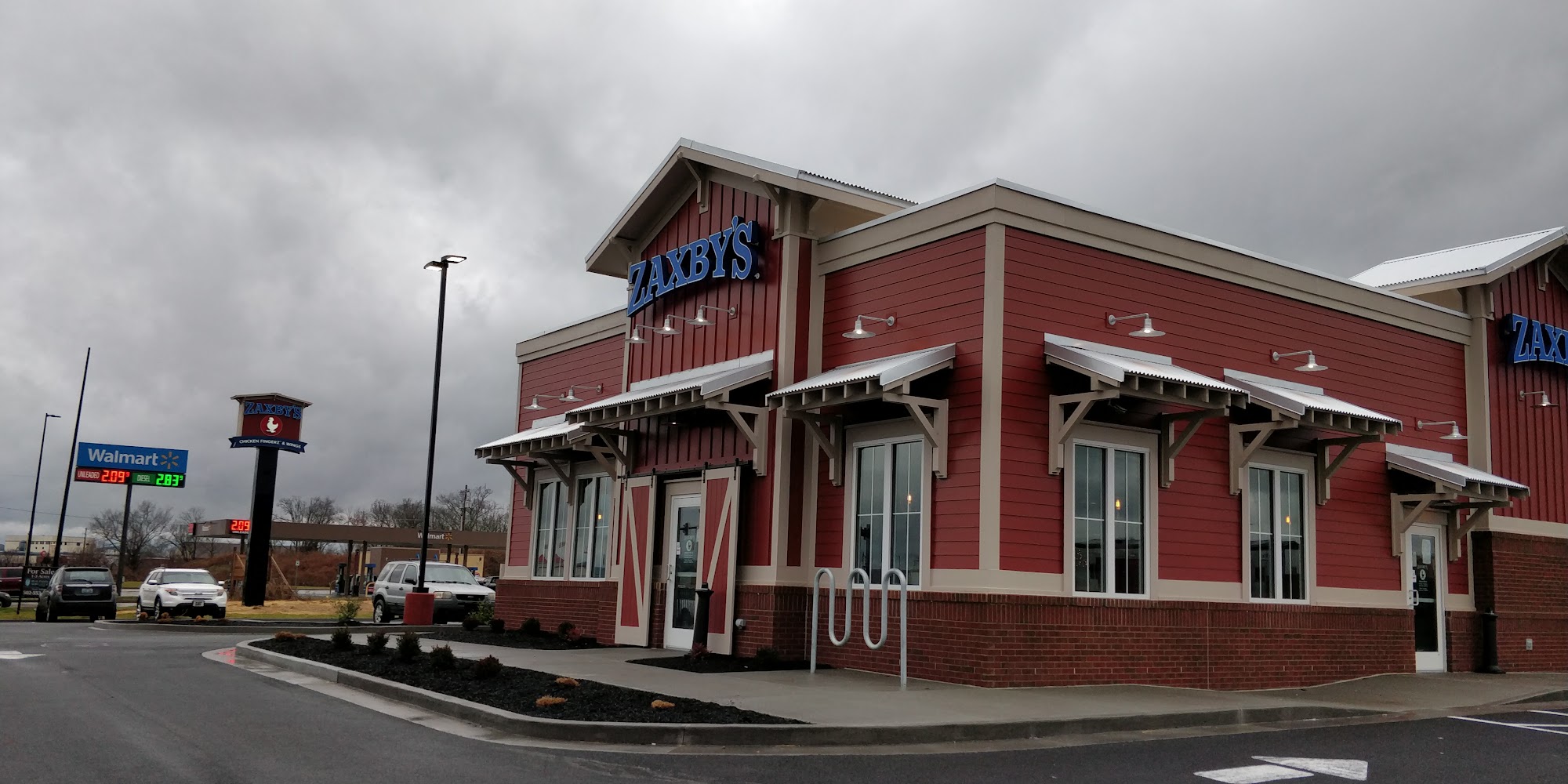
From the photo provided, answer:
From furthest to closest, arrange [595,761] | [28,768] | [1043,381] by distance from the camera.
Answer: [1043,381] < [595,761] < [28,768]

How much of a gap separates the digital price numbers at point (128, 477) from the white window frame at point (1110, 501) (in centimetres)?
4672

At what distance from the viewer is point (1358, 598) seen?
1739 centimetres

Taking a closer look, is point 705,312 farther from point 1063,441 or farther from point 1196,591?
point 1196,591

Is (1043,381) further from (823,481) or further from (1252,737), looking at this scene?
(1252,737)

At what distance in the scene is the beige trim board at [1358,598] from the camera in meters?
16.9

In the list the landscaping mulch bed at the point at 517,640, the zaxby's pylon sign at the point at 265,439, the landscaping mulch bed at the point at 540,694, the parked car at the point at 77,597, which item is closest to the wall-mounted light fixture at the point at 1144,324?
the landscaping mulch bed at the point at 540,694

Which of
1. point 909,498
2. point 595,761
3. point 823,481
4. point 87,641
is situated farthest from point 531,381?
point 595,761

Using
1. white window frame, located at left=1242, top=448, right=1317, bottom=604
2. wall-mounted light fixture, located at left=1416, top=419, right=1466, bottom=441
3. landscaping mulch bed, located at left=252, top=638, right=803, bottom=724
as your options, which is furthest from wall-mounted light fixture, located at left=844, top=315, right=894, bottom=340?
wall-mounted light fixture, located at left=1416, top=419, right=1466, bottom=441

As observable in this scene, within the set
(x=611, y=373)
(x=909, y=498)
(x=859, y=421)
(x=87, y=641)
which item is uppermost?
(x=611, y=373)

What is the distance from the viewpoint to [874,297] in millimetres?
16328

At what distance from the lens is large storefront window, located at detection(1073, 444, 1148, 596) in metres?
14.6

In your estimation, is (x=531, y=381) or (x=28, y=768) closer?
(x=28, y=768)

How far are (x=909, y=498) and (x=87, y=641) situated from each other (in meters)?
16.1

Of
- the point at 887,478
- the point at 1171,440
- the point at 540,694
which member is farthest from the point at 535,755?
the point at 1171,440
